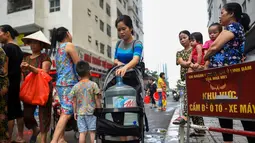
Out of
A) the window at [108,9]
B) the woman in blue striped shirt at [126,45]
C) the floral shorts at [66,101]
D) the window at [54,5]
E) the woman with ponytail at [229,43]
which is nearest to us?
the woman with ponytail at [229,43]

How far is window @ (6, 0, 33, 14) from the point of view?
20.9 m

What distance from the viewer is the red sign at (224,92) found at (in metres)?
2.08

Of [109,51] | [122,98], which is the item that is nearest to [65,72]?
[122,98]

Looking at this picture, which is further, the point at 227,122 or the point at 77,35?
the point at 77,35

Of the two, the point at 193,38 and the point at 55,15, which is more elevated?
the point at 55,15

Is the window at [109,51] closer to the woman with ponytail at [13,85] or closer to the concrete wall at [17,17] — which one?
the concrete wall at [17,17]

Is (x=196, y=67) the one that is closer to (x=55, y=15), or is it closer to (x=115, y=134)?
(x=115, y=134)

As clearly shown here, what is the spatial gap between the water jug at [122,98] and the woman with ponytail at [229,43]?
3.74 feet

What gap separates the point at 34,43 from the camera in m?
3.87

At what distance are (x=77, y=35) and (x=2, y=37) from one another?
16282mm

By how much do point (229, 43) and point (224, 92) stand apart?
2.54ft

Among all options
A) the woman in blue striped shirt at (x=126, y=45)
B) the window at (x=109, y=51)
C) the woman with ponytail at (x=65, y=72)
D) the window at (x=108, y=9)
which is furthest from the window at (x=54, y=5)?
the woman in blue striped shirt at (x=126, y=45)

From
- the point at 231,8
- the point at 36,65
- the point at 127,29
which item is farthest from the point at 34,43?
the point at 231,8

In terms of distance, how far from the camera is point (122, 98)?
2500mm
